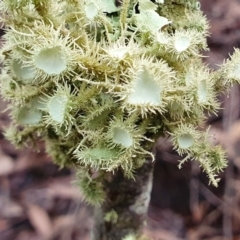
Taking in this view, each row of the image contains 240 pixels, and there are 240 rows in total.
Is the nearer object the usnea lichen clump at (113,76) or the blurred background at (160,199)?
the usnea lichen clump at (113,76)

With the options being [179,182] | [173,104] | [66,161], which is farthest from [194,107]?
[179,182]

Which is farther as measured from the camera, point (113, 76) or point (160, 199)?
point (160, 199)

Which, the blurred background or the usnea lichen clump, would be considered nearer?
the usnea lichen clump
